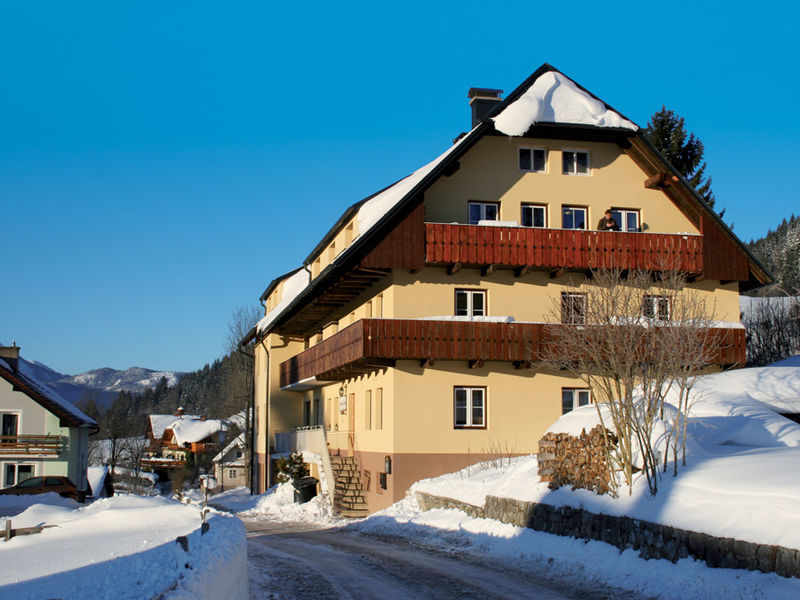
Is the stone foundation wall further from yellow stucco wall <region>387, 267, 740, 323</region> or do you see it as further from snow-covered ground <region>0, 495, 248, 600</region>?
yellow stucco wall <region>387, 267, 740, 323</region>

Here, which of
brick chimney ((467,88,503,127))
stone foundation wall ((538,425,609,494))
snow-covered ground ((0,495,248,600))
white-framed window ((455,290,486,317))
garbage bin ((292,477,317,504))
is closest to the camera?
snow-covered ground ((0,495,248,600))

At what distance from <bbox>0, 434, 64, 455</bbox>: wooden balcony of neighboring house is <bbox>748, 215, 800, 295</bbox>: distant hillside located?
4330 centimetres

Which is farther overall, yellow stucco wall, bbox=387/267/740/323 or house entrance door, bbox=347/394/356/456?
house entrance door, bbox=347/394/356/456

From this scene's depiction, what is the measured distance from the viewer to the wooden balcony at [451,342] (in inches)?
1070

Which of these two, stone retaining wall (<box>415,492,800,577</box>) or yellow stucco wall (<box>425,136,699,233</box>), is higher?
yellow stucco wall (<box>425,136,699,233</box>)

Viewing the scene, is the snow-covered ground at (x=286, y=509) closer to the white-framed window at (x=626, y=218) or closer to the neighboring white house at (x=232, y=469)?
the white-framed window at (x=626, y=218)

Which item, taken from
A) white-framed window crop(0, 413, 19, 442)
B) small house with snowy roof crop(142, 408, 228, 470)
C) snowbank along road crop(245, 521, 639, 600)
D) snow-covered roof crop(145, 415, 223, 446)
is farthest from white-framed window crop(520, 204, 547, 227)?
snow-covered roof crop(145, 415, 223, 446)

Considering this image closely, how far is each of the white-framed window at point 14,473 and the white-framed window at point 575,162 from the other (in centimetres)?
3260

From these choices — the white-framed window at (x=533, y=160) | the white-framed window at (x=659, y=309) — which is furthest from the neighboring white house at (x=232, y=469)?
the white-framed window at (x=659, y=309)

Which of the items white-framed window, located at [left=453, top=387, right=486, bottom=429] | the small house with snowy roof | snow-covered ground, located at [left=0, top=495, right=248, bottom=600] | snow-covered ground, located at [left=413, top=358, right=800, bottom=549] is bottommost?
the small house with snowy roof

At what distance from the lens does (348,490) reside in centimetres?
3070

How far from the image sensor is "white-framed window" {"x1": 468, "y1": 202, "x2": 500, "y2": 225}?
30047 millimetres

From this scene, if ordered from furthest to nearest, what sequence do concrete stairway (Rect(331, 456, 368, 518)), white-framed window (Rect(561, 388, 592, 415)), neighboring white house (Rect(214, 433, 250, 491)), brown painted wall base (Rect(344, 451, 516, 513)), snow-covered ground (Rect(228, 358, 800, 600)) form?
neighboring white house (Rect(214, 433, 250, 491)), concrete stairway (Rect(331, 456, 368, 518)), white-framed window (Rect(561, 388, 592, 415)), brown painted wall base (Rect(344, 451, 516, 513)), snow-covered ground (Rect(228, 358, 800, 600))

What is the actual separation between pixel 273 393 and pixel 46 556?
31.2 m
